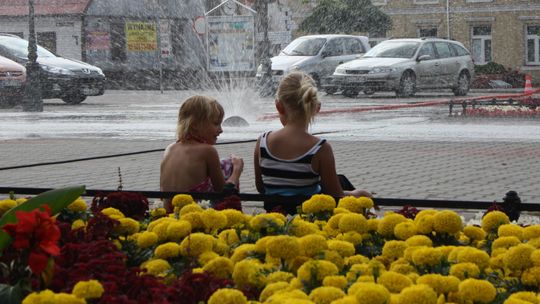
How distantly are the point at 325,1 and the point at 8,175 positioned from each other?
41644 millimetres

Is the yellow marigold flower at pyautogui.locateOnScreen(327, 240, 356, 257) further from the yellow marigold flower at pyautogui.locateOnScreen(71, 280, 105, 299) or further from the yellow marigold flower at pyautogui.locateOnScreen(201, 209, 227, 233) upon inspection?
the yellow marigold flower at pyautogui.locateOnScreen(71, 280, 105, 299)

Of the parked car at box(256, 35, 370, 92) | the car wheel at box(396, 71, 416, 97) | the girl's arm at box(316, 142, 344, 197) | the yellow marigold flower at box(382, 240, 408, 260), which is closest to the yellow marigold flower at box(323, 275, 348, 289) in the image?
the yellow marigold flower at box(382, 240, 408, 260)

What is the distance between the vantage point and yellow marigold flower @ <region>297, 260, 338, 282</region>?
9.50ft

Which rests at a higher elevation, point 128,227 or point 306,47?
point 306,47

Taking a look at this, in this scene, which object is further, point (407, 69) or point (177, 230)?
point (407, 69)

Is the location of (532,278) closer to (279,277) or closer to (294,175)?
(279,277)

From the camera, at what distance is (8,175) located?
12000 millimetres

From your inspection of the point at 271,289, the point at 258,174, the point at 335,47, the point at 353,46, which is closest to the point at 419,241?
the point at 271,289

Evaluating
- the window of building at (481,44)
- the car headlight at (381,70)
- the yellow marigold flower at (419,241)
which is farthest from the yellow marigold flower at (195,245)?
the window of building at (481,44)

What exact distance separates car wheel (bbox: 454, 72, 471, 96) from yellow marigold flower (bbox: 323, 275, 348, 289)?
100ft

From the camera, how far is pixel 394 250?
3.38m

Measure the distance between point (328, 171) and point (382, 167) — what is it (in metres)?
6.68

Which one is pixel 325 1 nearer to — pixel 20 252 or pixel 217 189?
pixel 217 189

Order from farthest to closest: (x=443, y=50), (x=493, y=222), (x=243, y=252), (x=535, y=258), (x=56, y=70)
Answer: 1. (x=443, y=50)
2. (x=56, y=70)
3. (x=493, y=222)
4. (x=243, y=252)
5. (x=535, y=258)
